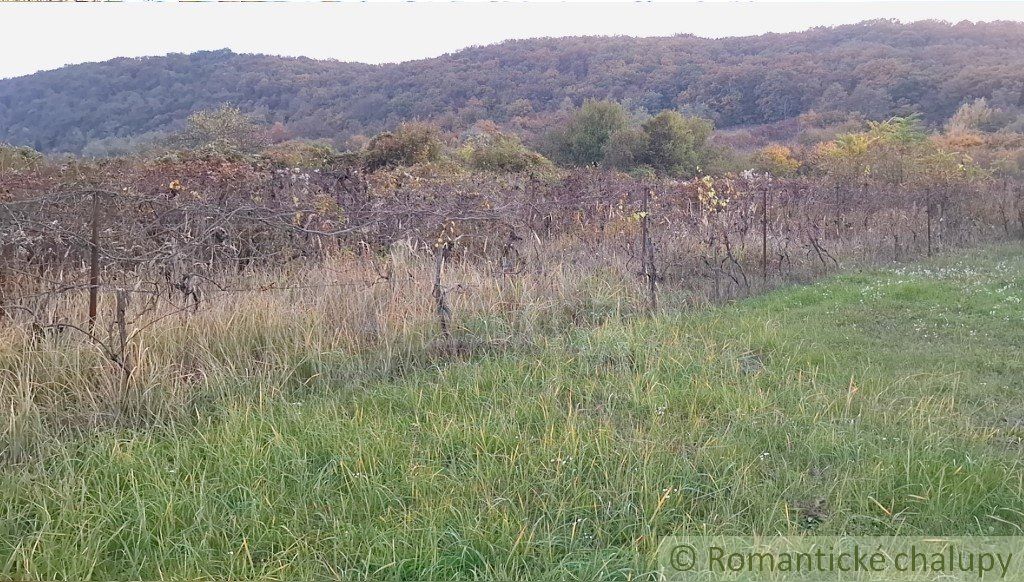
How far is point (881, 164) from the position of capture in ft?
61.8

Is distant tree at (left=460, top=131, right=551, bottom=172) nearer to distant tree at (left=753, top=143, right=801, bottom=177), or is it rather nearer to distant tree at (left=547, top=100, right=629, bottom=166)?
distant tree at (left=547, top=100, right=629, bottom=166)

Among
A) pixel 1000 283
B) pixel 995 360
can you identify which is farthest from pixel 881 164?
pixel 995 360

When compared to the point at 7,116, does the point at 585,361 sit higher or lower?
lower

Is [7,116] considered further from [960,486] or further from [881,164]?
[960,486]

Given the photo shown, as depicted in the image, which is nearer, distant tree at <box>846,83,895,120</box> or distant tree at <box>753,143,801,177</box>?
distant tree at <box>753,143,801,177</box>

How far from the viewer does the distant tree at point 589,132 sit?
26.2 metres

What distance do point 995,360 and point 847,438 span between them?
2.46 meters

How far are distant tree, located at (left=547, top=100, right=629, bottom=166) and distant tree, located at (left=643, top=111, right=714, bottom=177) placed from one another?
1687mm

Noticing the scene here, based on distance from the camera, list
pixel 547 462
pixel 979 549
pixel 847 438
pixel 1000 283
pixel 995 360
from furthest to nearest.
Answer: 1. pixel 1000 283
2. pixel 995 360
3. pixel 847 438
4. pixel 547 462
5. pixel 979 549

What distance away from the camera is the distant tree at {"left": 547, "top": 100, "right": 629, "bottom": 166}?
86.0 ft

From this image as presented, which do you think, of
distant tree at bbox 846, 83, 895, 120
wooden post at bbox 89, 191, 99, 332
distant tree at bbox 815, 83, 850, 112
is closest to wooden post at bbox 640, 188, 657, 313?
wooden post at bbox 89, 191, 99, 332

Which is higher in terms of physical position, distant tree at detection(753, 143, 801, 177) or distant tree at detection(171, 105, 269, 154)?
distant tree at detection(171, 105, 269, 154)

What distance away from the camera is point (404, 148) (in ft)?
61.9

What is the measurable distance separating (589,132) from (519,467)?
80.3ft
